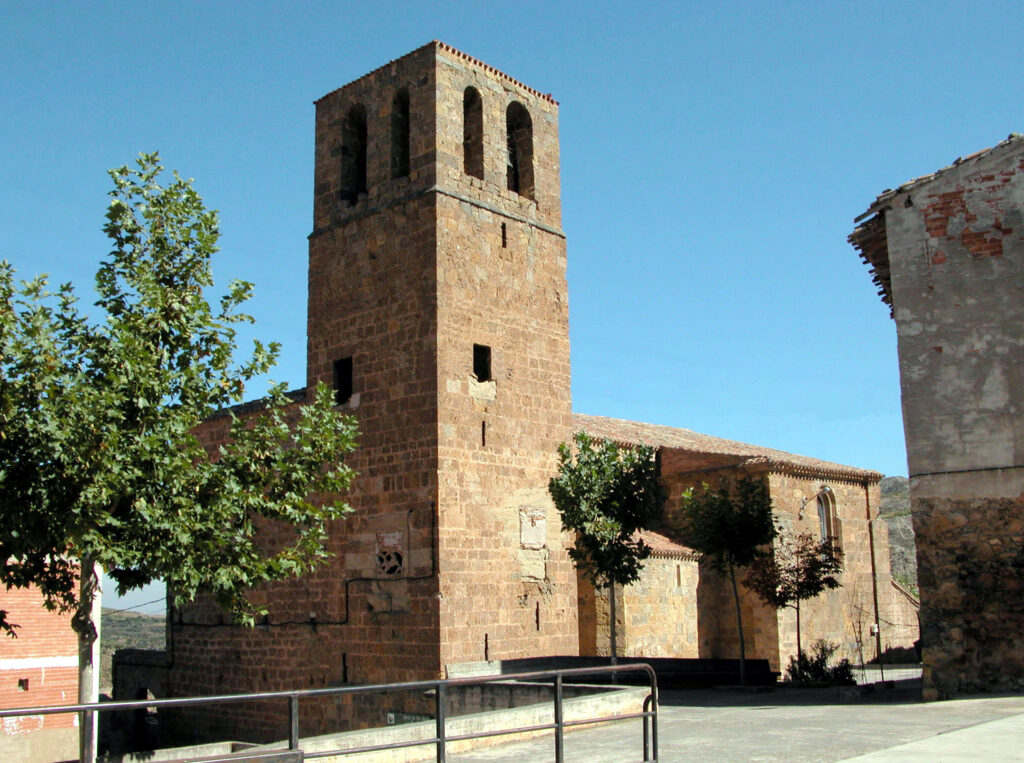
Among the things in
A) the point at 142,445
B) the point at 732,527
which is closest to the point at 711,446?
the point at 732,527

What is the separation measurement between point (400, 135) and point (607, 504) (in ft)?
24.1

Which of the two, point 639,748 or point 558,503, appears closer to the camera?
point 639,748

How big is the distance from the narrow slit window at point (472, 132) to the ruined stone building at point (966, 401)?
273 inches

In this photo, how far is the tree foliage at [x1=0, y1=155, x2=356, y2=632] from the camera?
32.2ft

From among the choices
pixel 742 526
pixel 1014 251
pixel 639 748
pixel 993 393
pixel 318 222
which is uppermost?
pixel 318 222

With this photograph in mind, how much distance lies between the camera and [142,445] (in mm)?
9953

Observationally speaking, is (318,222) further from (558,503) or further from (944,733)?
(944,733)

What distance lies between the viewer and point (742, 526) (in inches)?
707

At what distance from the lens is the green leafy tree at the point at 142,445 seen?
9.82 meters

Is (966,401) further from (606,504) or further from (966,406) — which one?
(606,504)

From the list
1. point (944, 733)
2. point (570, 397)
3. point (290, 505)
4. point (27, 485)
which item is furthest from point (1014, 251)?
point (27, 485)

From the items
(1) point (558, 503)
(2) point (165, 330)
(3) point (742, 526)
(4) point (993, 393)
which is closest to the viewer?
(2) point (165, 330)

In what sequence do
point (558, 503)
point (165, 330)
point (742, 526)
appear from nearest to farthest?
point (165, 330) → point (558, 503) → point (742, 526)

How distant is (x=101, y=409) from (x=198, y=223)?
268cm
